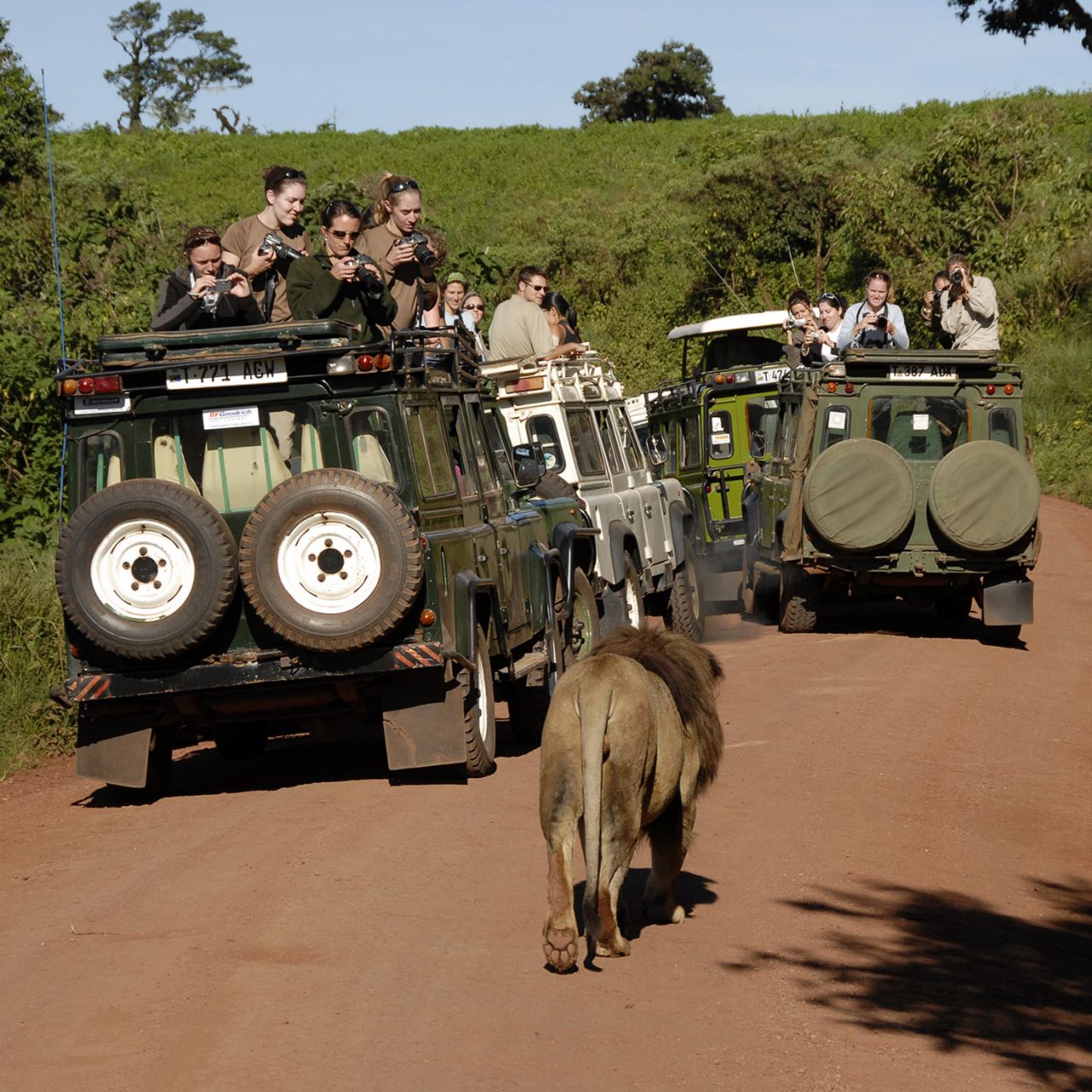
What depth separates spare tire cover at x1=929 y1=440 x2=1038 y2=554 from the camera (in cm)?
1490

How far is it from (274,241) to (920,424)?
7074mm

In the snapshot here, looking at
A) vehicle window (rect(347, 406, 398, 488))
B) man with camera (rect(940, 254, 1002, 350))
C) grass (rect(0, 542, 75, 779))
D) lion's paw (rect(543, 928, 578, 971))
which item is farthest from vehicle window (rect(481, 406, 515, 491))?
man with camera (rect(940, 254, 1002, 350))

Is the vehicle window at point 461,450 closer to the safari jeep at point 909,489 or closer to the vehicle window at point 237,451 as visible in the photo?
the vehicle window at point 237,451

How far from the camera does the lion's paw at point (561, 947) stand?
609 cm

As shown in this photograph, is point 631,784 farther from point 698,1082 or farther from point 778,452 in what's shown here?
point 778,452

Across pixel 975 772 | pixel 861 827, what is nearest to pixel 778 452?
pixel 975 772

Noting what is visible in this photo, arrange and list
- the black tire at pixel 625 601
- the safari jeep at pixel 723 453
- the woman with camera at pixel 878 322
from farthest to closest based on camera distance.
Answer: the safari jeep at pixel 723 453 → the woman with camera at pixel 878 322 → the black tire at pixel 625 601

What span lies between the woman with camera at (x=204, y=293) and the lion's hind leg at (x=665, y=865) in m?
4.80

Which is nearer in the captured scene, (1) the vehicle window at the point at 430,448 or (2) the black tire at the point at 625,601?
(1) the vehicle window at the point at 430,448

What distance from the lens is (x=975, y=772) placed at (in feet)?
34.7

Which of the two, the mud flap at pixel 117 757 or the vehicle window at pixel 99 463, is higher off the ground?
the vehicle window at pixel 99 463

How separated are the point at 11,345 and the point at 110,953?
34.3ft

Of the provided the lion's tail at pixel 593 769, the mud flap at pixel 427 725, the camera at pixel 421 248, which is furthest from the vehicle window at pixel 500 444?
the lion's tail at pixel 593 769

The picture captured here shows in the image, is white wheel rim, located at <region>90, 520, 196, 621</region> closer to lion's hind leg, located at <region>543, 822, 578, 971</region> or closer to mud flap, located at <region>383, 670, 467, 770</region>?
mud flap, located at <region>383, 670, 467, 770</region>
